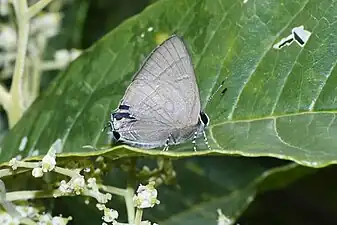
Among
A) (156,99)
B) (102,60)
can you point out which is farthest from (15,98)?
(156,99)

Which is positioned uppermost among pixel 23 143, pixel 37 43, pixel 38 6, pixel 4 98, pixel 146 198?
pixel 37 43

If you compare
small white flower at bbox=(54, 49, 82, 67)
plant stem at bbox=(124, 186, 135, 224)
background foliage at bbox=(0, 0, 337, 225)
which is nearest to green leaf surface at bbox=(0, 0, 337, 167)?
background foliage at bbox=(0, 0, 337, 225)

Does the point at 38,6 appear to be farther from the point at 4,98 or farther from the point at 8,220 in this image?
the point at 8,220

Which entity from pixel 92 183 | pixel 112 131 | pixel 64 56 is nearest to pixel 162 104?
pixel 112 131

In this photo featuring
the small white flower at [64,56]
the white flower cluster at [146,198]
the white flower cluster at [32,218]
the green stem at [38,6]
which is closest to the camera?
the white flower cluster at [146,198]

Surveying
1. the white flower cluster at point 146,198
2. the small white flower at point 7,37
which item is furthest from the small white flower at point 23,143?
the small white flower at point 7,37

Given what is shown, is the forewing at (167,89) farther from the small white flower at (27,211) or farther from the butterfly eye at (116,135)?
the small white flower at (27,211)
